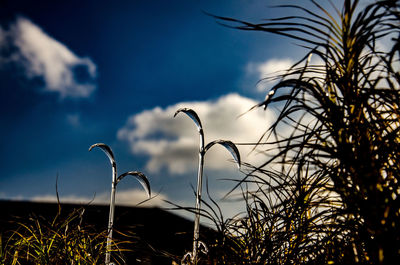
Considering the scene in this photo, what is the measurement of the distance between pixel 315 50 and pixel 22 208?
169 inches

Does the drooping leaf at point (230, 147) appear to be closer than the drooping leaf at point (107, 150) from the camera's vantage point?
Yes

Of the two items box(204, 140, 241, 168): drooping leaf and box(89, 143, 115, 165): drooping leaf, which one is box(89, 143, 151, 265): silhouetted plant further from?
box(204, 140, 241, 168): drooping leaf

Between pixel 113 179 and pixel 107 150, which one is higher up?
pixel 107 150

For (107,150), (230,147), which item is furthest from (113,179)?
(230,147)

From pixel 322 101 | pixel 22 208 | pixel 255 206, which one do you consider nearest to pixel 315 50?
pixel 322 101

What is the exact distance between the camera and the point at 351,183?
115cm

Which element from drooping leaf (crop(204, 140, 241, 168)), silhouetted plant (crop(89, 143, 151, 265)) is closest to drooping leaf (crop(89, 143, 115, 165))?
silhouetted plant (crop(89, 143, 151, 265))

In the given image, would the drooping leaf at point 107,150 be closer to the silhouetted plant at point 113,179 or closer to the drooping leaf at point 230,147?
the silhouetted plant at point 113,179

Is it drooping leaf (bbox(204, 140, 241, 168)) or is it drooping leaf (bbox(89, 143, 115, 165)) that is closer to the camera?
drooping leaf (bbox(204, 140, 241, 168))

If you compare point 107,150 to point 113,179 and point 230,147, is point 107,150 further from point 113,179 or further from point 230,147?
point 230,147

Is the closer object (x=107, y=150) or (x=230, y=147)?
(x=230, y=147)

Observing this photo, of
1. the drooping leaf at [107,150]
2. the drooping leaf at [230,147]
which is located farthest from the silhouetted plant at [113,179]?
the drooping leaf at [230,147]

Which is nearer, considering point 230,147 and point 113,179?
point 230,147

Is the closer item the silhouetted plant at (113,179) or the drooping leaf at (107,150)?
the silhouetted plant at (113,179)
